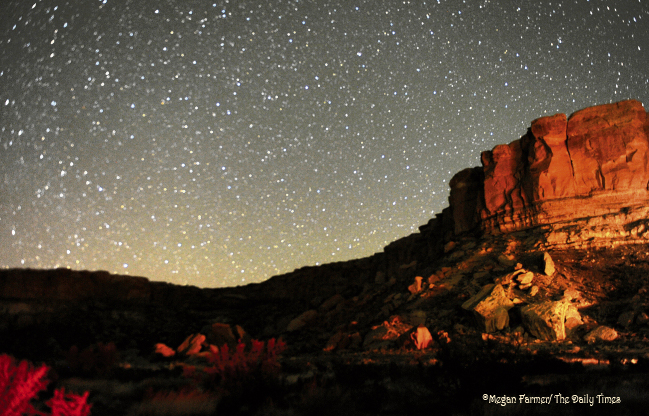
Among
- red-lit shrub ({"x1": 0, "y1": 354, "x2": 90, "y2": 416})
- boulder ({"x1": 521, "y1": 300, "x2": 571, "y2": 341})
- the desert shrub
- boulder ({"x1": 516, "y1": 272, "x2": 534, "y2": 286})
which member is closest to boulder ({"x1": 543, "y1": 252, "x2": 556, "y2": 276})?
boulder ({"x1": 516, "y1": 272, "x2": 534, "y2": 286})

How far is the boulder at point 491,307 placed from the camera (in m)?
15.0

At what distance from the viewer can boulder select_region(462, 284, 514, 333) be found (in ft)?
49.4

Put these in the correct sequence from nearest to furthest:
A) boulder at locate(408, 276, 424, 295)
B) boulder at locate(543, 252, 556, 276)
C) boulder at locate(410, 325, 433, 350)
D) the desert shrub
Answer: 1. the desert shrub
2. boulder at locate(410, 325, 433, 350)
3. boulder at locate(543, 252, 556, 276)
4. boulder at locate(408, 276, 424, 295)

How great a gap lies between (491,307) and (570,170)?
10.6 m

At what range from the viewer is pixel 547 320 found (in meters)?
13.5

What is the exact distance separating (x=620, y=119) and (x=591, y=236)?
6.80 meters

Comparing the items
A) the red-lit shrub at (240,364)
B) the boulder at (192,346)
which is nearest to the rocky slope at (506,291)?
the boulder at (192,346)

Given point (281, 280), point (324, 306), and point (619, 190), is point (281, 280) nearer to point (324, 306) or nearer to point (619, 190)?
point (324, 306)

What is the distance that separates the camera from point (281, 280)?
44219 millimetres

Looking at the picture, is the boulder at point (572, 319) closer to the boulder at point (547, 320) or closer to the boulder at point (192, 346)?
the boulder at point (547, 320)

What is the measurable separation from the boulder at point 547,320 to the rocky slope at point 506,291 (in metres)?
0.04

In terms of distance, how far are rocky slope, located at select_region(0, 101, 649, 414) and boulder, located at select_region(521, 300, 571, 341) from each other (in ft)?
0.13

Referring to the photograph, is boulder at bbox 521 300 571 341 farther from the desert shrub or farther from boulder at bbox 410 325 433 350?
the desert shrub

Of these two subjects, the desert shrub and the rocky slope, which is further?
the rocky slope
